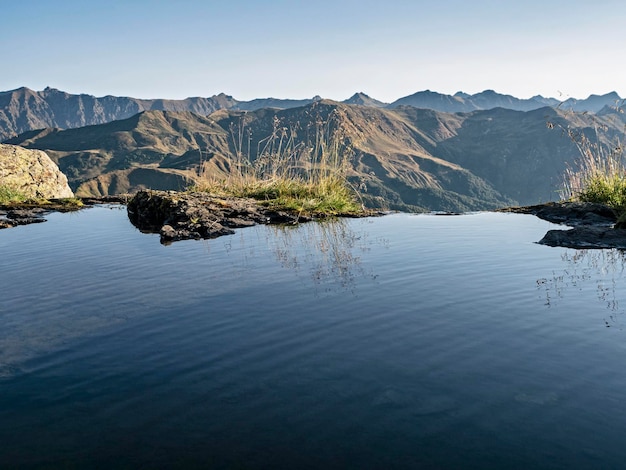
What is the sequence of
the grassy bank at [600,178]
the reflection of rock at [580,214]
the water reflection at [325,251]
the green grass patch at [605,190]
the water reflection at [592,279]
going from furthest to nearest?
the grassy bank at [600,178], the green grass patch at [605,190], the reflection of rock at [580,214], the water reflection at [325,251], the water reflection at [592,279]

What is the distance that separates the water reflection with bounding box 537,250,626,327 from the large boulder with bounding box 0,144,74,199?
2487 centimetres

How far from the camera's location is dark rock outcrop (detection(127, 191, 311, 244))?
11820mm

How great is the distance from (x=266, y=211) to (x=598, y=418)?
11.8 m

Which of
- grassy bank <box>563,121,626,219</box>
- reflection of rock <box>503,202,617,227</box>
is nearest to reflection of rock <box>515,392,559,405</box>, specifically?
reflection of rock <box>503,202,617,227</box>

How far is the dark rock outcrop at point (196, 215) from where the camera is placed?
1182cm

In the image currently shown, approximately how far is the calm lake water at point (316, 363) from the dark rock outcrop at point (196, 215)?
3.13 meters

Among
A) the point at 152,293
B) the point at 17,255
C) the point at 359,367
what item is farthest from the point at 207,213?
the point at 359,367

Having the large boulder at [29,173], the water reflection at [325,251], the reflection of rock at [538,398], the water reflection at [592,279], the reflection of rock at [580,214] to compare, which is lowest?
the reflection of rock at [538,398]

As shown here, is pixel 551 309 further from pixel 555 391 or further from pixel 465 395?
pixel 465 395

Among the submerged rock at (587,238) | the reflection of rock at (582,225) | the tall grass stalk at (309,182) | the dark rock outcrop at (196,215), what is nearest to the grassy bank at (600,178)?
the reflection of rock at (582,225)

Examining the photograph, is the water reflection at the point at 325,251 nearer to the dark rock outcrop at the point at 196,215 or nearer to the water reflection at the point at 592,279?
the dark rock outcrop at the point at 196,215

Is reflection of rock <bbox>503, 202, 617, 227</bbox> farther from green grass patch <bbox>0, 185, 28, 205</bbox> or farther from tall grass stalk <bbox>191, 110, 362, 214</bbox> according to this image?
green grass patch <bbox>0, 185, 28, 205</bbox>

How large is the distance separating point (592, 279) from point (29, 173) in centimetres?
2839

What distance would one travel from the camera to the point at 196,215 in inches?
508
